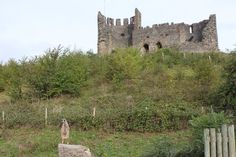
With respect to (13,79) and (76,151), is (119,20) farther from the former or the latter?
(76,151)

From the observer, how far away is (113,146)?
790 inches

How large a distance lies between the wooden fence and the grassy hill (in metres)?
8.25

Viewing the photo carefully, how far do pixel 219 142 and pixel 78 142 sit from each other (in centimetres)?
1105

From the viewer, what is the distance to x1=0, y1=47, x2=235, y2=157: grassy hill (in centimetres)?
2184

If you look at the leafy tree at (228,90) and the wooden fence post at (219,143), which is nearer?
the wooden fence post at (219,143)

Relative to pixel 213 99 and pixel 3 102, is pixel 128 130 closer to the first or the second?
pixel 213 99

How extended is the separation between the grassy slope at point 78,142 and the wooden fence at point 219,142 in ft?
25.9

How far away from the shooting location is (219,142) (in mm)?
10422

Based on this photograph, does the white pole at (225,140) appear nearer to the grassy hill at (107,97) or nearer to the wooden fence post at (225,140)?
the wooden fence post at (225,140)

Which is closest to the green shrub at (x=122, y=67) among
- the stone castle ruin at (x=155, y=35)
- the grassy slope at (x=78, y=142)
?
the stone castle ruin at (x=155, y=35)

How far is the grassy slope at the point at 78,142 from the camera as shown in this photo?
63.2 feet

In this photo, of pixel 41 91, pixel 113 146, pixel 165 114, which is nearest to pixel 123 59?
pixel 41 91

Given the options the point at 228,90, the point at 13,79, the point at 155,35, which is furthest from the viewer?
the point at 155,35

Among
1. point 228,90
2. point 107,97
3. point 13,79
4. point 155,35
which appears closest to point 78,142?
point 228,90
